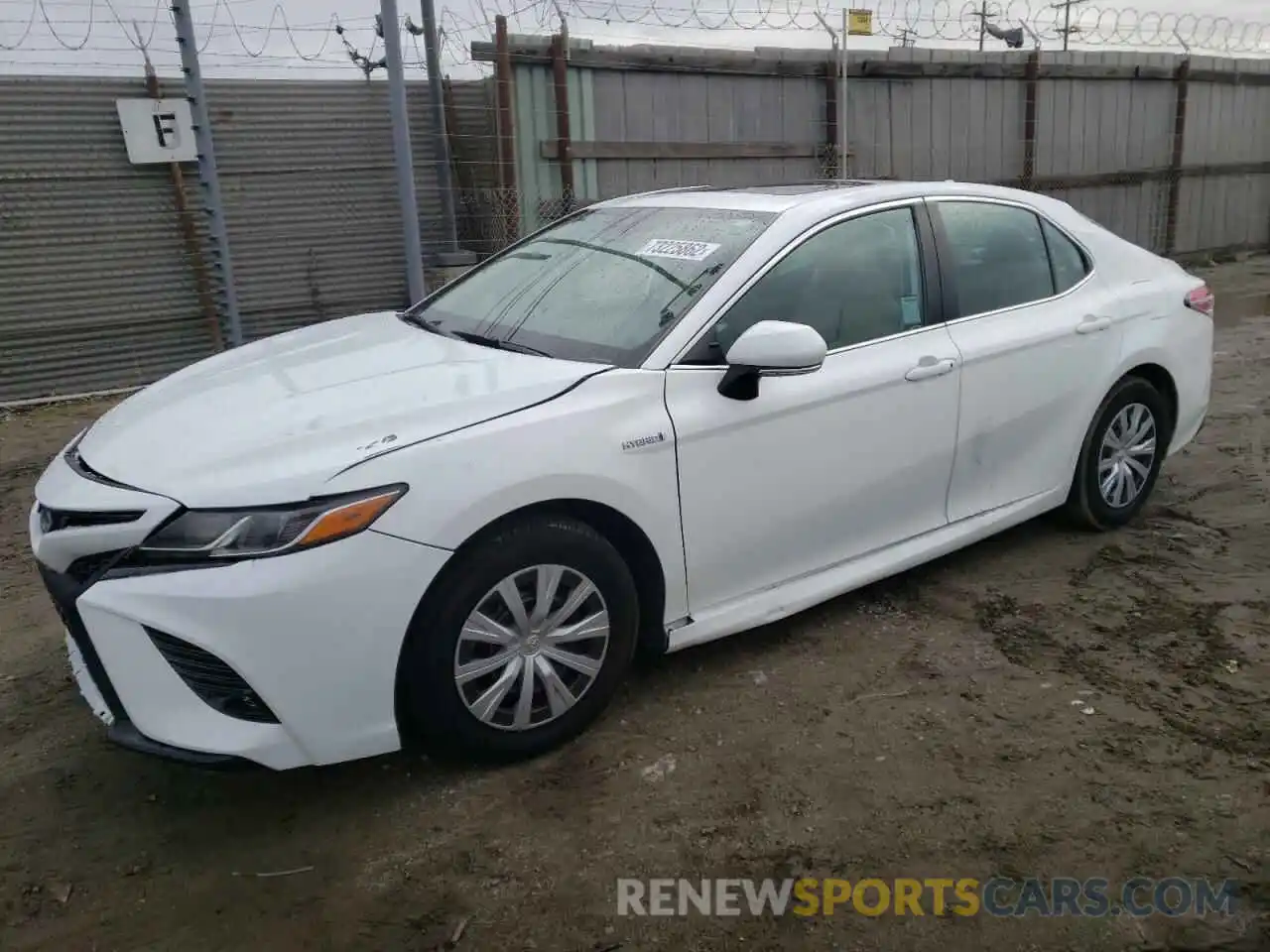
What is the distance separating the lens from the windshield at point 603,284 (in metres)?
3.33

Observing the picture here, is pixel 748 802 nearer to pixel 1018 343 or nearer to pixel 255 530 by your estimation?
pixel 255 530

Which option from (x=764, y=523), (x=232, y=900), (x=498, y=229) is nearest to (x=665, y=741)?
Result: (x=764, y=523)

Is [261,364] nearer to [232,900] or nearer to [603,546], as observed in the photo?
[603,546]

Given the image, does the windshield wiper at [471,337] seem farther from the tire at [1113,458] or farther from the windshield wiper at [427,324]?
the tire at [1113,458]

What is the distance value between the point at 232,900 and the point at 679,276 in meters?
2.23

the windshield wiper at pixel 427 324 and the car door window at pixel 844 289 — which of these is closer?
the car door window at pixel 844 289

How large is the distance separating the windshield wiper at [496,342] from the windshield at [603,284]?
0.01 m

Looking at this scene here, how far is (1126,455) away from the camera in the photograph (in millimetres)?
4652

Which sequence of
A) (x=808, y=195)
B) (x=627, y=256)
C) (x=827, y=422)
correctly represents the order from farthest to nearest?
(x=808, y=195) < (x=627, y=256) < (x=827, y=422)

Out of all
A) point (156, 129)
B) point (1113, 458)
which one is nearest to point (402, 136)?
point (156, 129)

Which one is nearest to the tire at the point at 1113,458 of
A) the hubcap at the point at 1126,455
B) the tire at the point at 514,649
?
the hubcap at the point at 1126,455

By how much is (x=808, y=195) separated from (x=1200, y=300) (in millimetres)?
2246

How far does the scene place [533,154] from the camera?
870 centimetres

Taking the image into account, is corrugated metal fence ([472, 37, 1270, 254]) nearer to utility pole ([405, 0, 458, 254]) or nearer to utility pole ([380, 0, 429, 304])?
utility pole ([405, 0, 458, 254])
